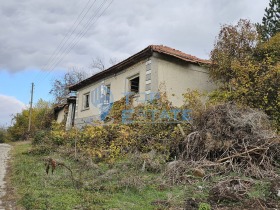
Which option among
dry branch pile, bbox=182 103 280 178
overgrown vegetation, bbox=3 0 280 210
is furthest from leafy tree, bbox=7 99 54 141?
dry branch pile, bbox=182 103 280 178

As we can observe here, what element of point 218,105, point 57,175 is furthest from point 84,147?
point 218,105

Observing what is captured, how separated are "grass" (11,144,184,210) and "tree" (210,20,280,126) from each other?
495cm

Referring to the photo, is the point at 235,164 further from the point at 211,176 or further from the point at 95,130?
the point at 95,130

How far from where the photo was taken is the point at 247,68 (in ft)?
33.9

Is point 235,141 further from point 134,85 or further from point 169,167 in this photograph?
point 134,85

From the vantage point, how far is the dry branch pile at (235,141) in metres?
6.81

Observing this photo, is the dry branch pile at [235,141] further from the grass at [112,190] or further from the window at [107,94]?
the window at [107,94]

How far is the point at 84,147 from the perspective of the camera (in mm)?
9805

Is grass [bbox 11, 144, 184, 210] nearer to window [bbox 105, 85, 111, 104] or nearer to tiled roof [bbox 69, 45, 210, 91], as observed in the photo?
tiled roof [bbox 69, 45, 210, 91]

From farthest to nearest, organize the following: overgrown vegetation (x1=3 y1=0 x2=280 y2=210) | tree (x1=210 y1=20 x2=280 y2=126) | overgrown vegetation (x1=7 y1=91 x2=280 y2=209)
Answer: tree (x1=210 y1=20 x2=280 y2=126) < overgrown vegetation (x1=3 y1=0 x2=280 y2=210) < overgrown vegetation (x1=7 y1=91 x2=280 y2=209)

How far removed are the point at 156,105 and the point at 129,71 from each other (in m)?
3.95

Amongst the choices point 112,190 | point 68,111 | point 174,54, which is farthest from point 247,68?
point 68,111

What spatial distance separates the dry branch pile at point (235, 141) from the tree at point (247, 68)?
155 centimetres

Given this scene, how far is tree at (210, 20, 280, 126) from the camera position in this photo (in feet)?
31.8
